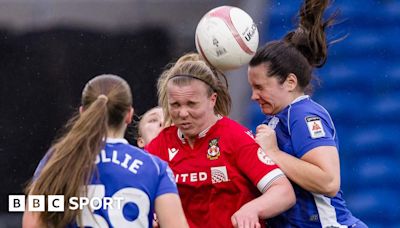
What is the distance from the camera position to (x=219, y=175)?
4281 mm

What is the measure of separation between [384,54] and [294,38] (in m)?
3.86

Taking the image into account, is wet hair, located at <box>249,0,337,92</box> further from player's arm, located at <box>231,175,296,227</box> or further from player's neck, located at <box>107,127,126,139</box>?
player's neck, located at <box>107,127,126,139</box>

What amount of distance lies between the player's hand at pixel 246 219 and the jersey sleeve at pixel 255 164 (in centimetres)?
16

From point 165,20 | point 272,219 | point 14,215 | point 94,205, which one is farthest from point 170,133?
point 165,20

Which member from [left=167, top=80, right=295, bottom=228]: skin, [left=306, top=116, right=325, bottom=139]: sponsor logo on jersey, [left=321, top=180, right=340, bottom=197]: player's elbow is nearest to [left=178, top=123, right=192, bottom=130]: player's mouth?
[left=167, top=80, right=295, bottom=228]: skin

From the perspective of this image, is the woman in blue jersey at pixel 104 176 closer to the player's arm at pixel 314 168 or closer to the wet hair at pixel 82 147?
the wet hair at pixel 82 147

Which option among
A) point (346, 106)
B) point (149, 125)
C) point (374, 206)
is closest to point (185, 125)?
point (149, 125)

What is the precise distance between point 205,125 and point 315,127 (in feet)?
1.64

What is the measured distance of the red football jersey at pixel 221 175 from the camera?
4.25 metres

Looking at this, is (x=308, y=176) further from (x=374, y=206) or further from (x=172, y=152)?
(x=374, y=206)

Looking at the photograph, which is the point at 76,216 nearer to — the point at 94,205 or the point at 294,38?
the point at 94,205

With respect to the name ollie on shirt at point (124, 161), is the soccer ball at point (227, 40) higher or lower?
higher

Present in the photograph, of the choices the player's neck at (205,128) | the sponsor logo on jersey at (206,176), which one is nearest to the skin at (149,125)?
the player's neck at (205,128)

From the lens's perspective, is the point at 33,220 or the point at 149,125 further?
the point at 149,125
